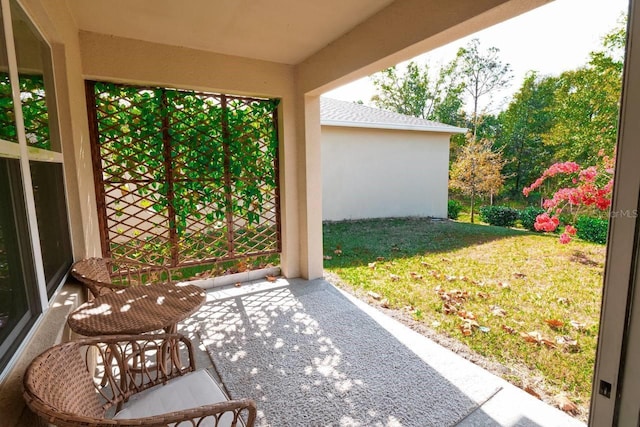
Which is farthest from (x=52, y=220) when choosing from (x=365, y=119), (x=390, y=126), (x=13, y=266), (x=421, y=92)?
(x=421, y=92)

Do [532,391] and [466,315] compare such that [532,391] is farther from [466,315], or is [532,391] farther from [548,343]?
[466,315]

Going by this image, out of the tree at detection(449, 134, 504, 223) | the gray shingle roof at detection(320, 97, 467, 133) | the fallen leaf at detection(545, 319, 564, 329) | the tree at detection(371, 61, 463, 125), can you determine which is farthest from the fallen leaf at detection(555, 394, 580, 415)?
the tree at detection(371, 61, 463, 125)

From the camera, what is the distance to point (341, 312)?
340 cm

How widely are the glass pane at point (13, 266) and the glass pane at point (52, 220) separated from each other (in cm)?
37

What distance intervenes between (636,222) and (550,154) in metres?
15.0

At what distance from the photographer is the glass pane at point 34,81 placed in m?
1.80

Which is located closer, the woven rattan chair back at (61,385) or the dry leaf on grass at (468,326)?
the woven rattan chair back at (61,385)

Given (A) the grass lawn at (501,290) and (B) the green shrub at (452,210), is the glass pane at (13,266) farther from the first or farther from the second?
(B) the green shrub at (452,210)

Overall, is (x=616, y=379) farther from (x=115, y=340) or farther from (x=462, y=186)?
(x=462, y=186)

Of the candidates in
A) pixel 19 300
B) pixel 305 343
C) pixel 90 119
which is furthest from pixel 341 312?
pixel 90 119

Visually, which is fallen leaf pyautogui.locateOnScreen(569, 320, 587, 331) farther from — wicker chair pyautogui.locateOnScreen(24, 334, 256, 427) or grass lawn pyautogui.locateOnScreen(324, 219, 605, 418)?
wicker chair pyautogui.locateOnScreen(24, 334, 256, 427)

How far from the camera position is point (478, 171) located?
10.0m

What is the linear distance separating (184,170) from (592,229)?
7.96 meters

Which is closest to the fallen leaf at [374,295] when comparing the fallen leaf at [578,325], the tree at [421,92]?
the fallen leaf at [578,325]
